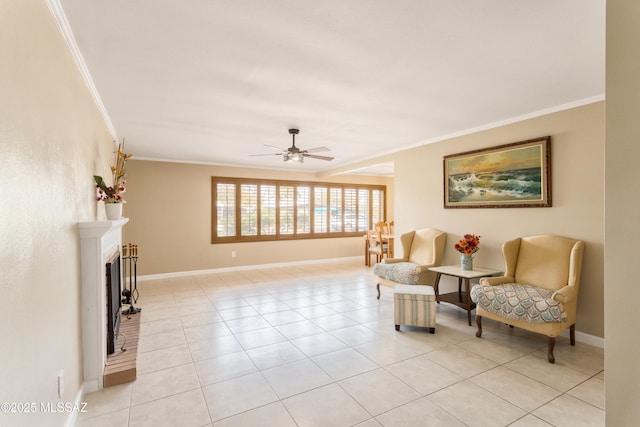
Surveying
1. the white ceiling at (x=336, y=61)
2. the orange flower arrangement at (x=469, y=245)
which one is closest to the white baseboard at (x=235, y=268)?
the white ceiling at (x=336, y=61)

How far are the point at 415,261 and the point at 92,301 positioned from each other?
430 centimetres

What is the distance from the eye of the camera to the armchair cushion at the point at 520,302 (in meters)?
2.88

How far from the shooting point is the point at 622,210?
127cm

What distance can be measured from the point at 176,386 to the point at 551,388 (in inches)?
120

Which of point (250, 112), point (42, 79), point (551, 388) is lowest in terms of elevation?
point (551, 388)

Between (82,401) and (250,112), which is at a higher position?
(250,112)

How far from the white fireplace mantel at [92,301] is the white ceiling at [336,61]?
1381mm

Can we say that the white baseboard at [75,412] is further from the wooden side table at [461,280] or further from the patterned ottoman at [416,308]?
the wooden side table at [461,280]

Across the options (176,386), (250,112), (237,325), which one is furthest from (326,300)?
(250,112)

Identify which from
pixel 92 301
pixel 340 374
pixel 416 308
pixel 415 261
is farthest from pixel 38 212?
pixel 415 261

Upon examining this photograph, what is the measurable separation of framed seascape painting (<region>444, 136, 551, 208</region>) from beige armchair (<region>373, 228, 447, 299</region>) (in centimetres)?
61

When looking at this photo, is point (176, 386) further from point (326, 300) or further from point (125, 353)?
point (326, 300)

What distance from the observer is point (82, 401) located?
2279 mm

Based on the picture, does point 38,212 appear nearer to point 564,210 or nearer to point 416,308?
point 416,308
